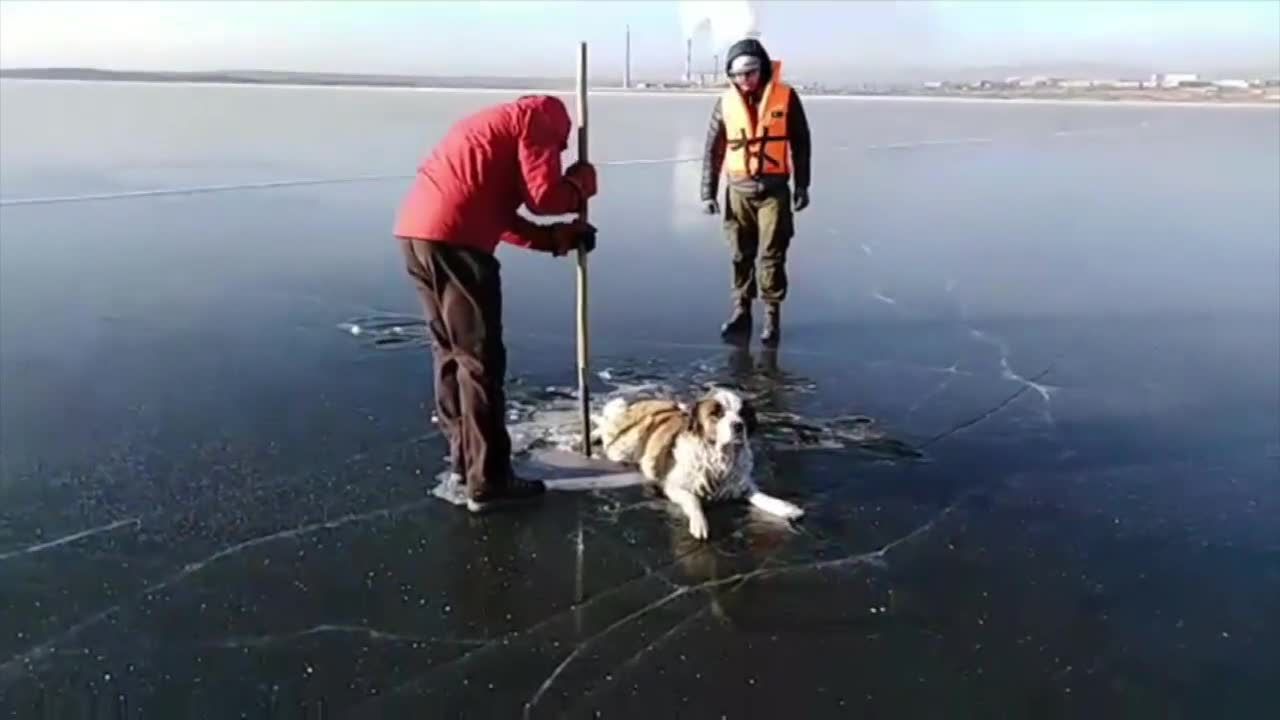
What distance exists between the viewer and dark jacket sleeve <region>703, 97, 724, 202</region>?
26.2ft

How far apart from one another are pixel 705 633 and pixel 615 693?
47cm

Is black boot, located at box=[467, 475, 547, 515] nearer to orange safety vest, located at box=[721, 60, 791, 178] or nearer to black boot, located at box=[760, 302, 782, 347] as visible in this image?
black boot, located at box=[760, 302, 782, 347]

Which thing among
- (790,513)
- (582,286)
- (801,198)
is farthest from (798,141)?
(790,513)

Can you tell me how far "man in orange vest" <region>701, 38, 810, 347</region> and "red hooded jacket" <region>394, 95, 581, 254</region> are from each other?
3250 millimetres

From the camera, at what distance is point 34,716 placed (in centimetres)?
329

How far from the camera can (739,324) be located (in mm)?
7988

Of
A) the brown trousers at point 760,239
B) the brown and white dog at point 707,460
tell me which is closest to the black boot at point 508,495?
the brown and white dog at point 707,460

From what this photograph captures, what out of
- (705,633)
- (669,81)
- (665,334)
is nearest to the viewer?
(705,633)

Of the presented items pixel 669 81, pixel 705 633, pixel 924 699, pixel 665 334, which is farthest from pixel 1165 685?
pixel 669 81

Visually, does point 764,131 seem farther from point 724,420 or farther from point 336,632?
point 336,632

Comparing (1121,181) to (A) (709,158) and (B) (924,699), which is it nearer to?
(A) (709,158)

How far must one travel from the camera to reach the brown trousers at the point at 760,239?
25.6ft

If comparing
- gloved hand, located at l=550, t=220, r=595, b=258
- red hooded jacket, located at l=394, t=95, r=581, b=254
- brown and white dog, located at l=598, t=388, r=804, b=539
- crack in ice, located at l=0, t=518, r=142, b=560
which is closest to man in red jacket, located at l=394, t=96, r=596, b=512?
red hooded jacket, located at l=394, t=95, r=581, b=254

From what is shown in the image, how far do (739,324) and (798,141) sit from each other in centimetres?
126
